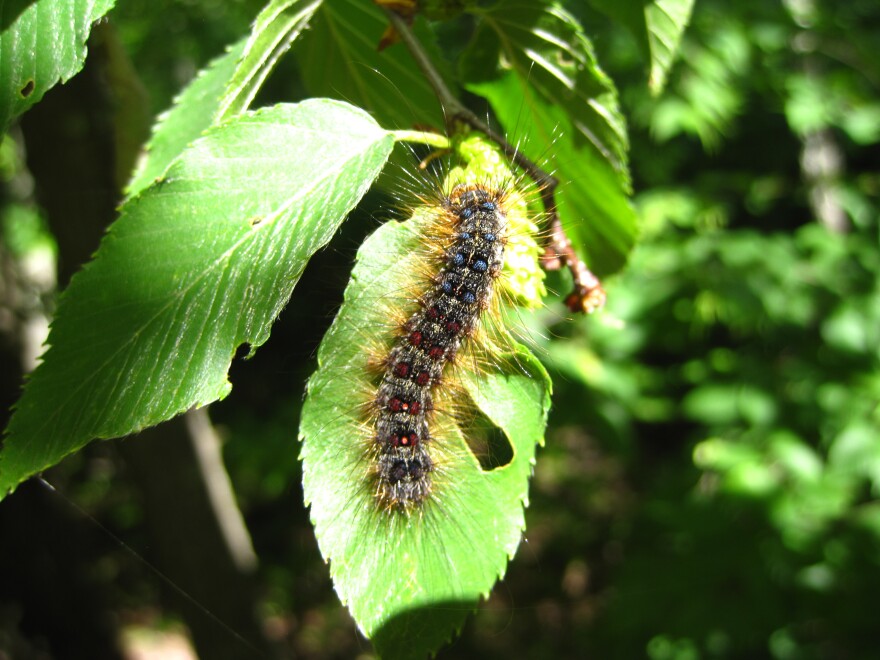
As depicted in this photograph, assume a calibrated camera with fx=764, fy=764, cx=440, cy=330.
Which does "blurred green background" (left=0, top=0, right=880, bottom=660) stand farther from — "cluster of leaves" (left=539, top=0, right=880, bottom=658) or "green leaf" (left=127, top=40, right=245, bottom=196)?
"green leaf" (left=127, top=40, right=245, bottom=196)

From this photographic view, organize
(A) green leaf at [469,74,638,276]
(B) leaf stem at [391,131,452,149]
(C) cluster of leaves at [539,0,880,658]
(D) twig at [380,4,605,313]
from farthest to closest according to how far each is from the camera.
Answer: (C) cluster of leaves at [539,0,880,658], (A) green leaf at [469,74,638,276], (D) twig at [380,4,605,313], (B) leaf stem at [391,131,452,149]

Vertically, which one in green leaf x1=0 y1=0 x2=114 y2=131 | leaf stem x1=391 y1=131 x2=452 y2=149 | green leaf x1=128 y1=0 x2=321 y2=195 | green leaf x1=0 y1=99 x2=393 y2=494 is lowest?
leaf stem x1=391 y1=131 x2=452 y2=149

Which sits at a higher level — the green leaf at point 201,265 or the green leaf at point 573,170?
the green leaf at point 201,265

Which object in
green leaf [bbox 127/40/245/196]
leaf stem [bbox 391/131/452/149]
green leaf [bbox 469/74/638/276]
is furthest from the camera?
green leaf [bbox 469/74/638/276]

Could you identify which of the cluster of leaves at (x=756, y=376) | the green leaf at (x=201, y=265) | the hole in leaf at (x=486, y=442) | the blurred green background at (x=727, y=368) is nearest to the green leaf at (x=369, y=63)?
the green leaf at (x=201, y=265)

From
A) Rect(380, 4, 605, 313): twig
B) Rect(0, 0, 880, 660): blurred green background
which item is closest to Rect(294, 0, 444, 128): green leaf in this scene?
Rect(380, 4, 605, 313): twig

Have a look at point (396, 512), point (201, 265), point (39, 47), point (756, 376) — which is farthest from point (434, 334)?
point (756, 376)

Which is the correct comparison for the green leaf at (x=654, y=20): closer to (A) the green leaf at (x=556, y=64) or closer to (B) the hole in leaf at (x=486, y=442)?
(A) the green leaf at (x=556, y=64)
